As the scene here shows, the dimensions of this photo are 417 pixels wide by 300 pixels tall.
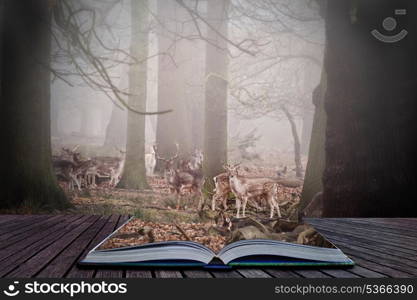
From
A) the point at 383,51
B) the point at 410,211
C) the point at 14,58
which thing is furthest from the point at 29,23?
the point at 410,211

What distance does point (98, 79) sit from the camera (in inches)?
118

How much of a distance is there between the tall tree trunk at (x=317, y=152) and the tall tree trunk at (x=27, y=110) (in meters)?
2.00

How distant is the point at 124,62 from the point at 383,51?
2.14 meters

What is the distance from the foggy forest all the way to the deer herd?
0.01 m

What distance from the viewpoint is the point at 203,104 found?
2951mm

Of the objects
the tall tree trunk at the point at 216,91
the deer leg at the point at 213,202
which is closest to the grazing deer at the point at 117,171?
the tall tree trunk at the point at 216,91

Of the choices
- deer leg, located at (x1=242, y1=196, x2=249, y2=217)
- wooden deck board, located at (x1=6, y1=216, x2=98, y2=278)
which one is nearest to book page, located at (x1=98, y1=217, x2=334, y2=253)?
wooden deck board, located at (x1=6, y1=216, x2=98, y2=278)

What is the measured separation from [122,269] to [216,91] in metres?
1.97

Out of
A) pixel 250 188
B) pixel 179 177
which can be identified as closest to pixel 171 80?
pixel 179 177

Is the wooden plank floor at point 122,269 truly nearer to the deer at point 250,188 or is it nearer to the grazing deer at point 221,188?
the deer at point 250,188

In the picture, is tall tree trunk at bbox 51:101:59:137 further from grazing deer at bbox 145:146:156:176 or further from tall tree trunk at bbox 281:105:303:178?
tall tree trunk at bbox 281:105:303:178

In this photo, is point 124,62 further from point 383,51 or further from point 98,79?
point 383,51

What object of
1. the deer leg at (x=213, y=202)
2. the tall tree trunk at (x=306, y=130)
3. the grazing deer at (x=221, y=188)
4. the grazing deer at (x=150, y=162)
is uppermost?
the tall tree trunk at (x=306, y=130)

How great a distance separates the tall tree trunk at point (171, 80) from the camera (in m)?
2.96
